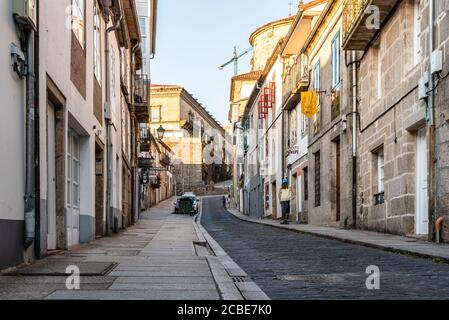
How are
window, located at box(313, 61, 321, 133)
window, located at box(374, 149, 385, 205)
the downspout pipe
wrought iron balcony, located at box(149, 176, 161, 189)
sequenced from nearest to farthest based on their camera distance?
1. the downspout pipe
2. window, located at box(374, 149, 385, 205)
3. window, located at box(313, 61, 321, 133)
4. wrought iron balcony, located at box(149, 176, 161, 189)

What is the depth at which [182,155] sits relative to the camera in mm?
82188

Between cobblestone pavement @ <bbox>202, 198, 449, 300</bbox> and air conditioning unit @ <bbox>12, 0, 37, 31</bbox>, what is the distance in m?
4.03

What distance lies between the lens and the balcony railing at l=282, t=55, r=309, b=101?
25.9 metres

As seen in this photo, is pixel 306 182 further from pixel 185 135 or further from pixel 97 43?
pixel 185 135

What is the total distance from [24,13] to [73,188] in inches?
232

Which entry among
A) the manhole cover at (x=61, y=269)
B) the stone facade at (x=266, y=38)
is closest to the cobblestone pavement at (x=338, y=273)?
the manhole cover at (x=61, y=269)

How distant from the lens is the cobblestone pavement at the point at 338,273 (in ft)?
19.4

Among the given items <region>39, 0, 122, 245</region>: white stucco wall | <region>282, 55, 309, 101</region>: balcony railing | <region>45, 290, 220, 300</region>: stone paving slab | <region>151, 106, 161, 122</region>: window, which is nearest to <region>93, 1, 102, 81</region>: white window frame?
<region>39, 0, 122, 245</region>: white stucco wall

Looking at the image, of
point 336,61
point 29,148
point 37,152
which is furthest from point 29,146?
point 336,61

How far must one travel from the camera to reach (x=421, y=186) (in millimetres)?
13086

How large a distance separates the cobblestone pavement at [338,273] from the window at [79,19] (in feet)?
16.7

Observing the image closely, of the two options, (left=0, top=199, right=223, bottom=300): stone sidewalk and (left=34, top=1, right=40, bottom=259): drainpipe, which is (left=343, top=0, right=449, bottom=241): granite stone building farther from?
(left=34, top=1, right=40, bottom=259): drainpipe

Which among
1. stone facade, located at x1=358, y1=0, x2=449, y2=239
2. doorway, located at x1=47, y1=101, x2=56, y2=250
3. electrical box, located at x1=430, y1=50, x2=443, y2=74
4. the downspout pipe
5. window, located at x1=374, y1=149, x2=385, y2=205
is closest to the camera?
the downspout pipe
